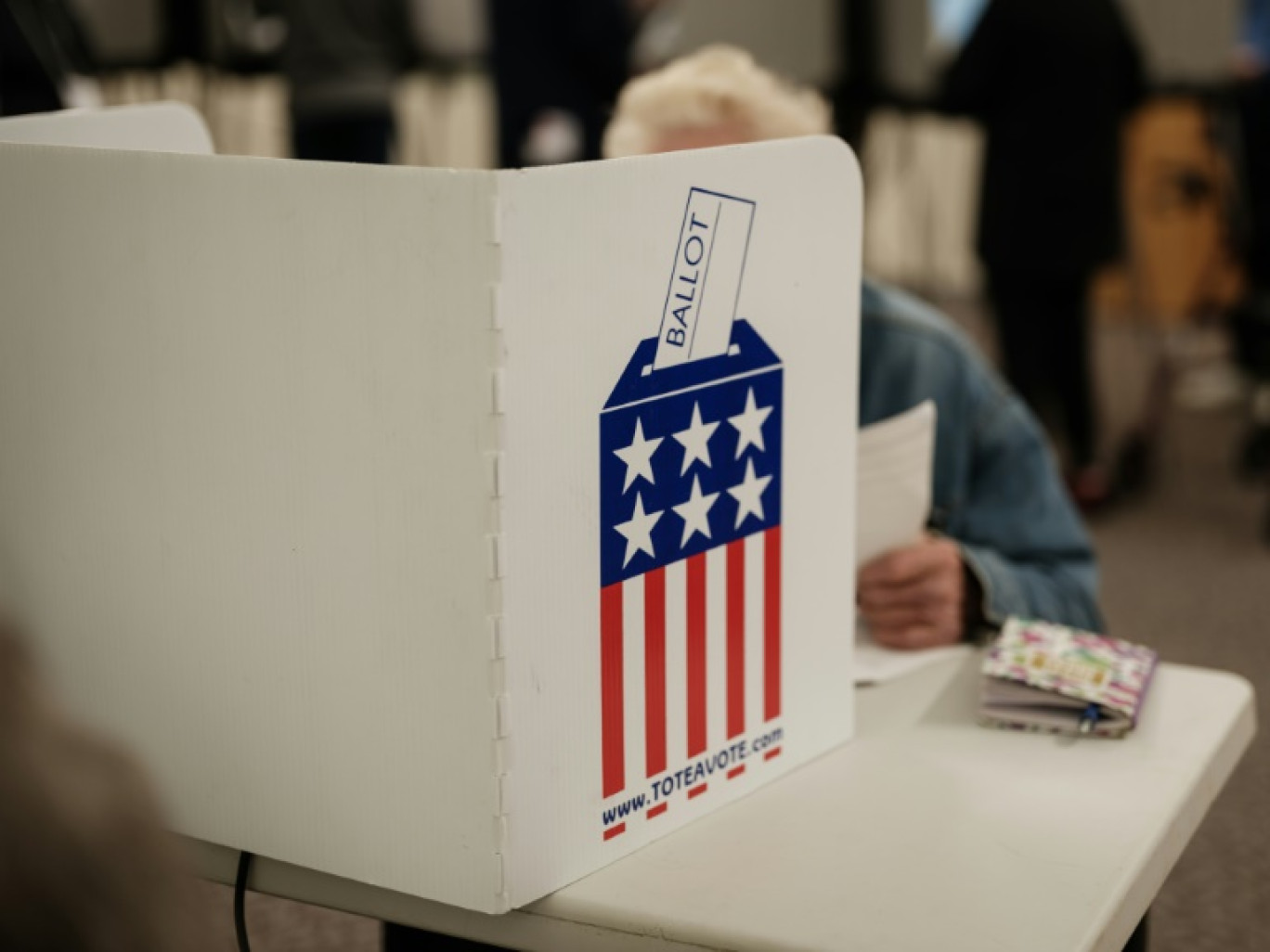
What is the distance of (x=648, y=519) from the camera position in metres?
1.04

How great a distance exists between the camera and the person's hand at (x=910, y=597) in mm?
1429

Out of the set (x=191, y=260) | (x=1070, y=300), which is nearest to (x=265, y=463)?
(x=191, y=260)

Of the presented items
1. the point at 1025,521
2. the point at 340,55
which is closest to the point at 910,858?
the point at 1025,521

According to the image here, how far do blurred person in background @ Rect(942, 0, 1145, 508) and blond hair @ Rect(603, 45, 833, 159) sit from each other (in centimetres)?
256

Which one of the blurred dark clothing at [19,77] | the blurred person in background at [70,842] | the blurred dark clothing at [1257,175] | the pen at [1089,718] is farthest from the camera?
the blurred dark clothing at [1257,175]

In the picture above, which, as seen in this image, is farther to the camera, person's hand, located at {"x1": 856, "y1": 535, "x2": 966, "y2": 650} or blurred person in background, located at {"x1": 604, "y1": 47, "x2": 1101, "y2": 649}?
blurred person in background, located at {"x1": 604, "y1": 47, "x2": 1101, "y2": 649}

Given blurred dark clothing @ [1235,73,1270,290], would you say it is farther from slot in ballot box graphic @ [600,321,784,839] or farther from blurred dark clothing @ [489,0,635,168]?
slot in ballot box graphic @ [600,321,784,839]

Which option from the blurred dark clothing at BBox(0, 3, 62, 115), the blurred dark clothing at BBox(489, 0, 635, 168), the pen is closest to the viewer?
the pen

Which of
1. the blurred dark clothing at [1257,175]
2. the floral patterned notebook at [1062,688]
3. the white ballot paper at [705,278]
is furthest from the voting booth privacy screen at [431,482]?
the blurred dark clothing at [1257,175]

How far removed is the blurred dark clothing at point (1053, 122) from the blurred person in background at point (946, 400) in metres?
2.57

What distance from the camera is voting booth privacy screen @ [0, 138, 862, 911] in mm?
942

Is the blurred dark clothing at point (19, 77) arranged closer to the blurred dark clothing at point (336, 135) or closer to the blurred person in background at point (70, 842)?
the blurred dark clothing at point (336, 135)

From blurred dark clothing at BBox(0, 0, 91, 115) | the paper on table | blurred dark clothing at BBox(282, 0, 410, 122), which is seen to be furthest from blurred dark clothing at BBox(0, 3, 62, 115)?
the paper on table

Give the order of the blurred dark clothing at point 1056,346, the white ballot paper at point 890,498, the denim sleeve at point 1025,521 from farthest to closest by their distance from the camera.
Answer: the blurred dark clothing at point 1056,346, the denim sleeve at point 1025,521, the white ballot paper at point 890,498
